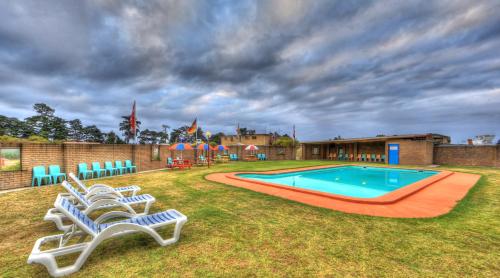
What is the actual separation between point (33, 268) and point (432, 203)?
861 centimetres

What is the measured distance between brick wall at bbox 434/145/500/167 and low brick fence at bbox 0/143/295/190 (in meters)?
26.0

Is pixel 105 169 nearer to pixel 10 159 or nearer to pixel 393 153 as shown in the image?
pixel 10 159

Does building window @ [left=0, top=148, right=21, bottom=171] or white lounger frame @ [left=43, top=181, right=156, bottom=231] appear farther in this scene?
building window @ [left=0, top=148, right=21, bottom=171]

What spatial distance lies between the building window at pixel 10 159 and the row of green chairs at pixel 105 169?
238 cm

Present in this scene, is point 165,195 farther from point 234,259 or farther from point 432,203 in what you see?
point 432,203

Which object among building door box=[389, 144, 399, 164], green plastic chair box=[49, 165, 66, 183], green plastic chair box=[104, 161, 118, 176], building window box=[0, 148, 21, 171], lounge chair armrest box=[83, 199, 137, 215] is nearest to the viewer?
lounge chair armrest box=[83, 199, 137, 215]

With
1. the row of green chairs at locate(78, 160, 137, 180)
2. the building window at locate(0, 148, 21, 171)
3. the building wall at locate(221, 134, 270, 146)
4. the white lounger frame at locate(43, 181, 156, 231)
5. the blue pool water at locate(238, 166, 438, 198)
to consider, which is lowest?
the blue pool water at locate(238, 166, 438, 198)

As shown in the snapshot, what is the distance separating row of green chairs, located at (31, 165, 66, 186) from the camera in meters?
8.75

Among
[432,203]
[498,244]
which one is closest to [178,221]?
[498,244]

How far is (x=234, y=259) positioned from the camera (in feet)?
8.77

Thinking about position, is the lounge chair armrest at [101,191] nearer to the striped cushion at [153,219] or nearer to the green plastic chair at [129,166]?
the striped cushion at [153,219]

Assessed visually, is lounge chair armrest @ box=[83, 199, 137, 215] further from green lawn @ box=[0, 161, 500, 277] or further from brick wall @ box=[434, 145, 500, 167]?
brick wall @ box=[434, 145, 500, 167]

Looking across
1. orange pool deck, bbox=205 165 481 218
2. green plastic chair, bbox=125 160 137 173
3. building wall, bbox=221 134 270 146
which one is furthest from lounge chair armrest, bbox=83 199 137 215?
building wall, bbox=221 134 270 146

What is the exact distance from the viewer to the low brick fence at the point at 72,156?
8.39 m
